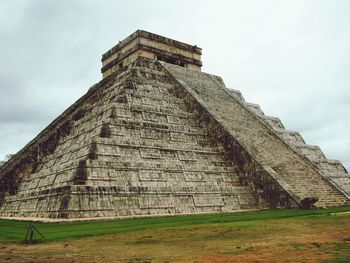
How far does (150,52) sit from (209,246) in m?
21.9

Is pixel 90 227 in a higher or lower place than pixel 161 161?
lower

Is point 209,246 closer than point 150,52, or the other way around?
point 209,246

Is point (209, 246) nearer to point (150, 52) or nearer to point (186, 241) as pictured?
point (186, 241)

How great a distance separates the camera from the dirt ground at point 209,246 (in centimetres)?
746

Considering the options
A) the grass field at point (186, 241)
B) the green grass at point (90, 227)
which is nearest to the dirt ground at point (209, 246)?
the grass field at point (186, 241)

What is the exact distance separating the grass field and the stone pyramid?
2661 millimetres

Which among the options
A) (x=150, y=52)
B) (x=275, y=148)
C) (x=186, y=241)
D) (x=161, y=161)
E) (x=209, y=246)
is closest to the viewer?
(x=209, y=246)

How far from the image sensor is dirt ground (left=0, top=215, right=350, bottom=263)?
746 cm

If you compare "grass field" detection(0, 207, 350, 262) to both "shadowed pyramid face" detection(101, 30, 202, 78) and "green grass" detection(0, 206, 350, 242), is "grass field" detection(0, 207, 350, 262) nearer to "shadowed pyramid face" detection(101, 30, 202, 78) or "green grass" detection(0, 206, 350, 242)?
"green grass" detection(0, 206, 350, 242)

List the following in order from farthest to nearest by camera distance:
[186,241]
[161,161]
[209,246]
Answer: [161,161], [186,241], [209,246]

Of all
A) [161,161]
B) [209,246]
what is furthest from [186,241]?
[161,161]

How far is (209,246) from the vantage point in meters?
8.73

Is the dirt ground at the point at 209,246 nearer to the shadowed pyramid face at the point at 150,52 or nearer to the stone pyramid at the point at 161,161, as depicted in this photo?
the stone pyramid at the point at 161,161

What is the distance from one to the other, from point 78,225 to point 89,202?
1.97 metres
